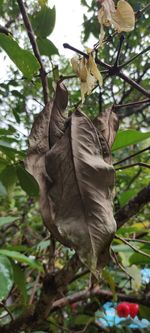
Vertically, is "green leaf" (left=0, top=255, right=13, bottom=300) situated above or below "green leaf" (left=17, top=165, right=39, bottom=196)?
below

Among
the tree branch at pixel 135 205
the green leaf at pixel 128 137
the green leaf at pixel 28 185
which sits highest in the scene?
the green leaf at pixel 128 137

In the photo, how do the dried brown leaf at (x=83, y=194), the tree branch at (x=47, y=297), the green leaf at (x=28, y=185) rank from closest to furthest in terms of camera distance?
1. the dried brown leaf at (x=83, y=194)
2. the green leaf at (x=28, y=185)
3. the tree branch at (x=47, y=297)

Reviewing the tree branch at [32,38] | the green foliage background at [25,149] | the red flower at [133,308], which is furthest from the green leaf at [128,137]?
the red flower at [133,308]

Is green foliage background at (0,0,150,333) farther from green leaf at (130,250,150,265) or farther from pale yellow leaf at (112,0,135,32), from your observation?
pale yellow leaf at (112,0,135,32)

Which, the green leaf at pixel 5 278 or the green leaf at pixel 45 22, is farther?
the green leaf at pixel 45 22

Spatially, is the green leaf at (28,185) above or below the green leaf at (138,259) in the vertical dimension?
above

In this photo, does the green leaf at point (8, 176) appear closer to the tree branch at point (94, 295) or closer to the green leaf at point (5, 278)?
the green leaf at point (5, 278)

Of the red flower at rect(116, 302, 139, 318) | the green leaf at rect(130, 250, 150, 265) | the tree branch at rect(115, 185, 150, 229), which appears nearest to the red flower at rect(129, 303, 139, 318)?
the red flower at rect(116, 302, 139, 318)
